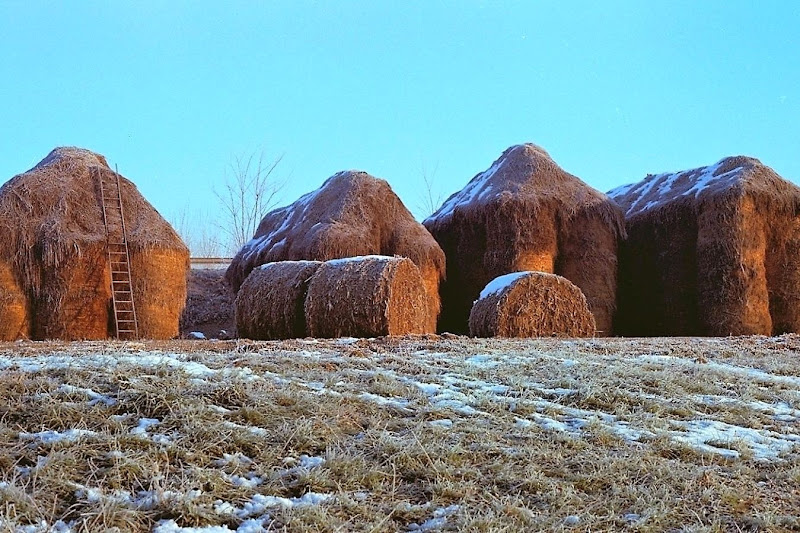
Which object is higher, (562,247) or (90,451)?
(562,247)

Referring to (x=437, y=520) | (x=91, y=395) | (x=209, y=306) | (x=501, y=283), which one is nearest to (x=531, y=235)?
(x=501, y=283)

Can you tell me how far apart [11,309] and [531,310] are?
978cm

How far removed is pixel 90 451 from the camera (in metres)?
3.49

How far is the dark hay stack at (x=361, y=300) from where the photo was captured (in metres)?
11.2

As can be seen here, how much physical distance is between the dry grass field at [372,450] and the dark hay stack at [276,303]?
609cm

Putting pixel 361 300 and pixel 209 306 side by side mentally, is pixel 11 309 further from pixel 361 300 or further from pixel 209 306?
pixel 209 306

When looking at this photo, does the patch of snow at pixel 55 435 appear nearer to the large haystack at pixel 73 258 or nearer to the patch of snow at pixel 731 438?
the patch of snow at pixel 731 438

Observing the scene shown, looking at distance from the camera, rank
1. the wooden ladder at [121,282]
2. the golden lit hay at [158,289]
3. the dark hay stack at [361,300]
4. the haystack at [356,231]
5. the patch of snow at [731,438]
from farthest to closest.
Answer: the haystack at [356,231] → the golden lit hay at [158,289] → the wooden ladder at [121,282] → the dark hay stack at [361,300] → the patch of snow at [731,438]

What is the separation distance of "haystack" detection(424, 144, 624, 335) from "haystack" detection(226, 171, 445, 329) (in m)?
1.35

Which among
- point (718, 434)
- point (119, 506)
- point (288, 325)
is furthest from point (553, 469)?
point (288, 325)

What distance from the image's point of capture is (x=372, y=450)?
3.96 metres

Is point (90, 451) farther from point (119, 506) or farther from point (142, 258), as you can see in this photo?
point (142, 258)

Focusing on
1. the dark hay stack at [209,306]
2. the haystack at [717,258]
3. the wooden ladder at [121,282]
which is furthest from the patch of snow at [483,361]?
the dark hay stack at [209,306]

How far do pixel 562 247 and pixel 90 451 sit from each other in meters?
16.8
